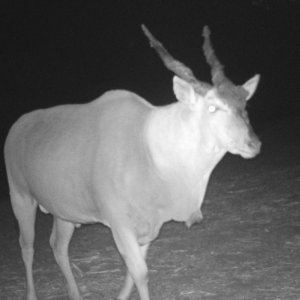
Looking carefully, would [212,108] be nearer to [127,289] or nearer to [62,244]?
[127,289]

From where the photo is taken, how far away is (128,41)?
39.4 meters

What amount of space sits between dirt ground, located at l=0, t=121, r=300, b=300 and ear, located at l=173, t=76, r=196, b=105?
1.85 m

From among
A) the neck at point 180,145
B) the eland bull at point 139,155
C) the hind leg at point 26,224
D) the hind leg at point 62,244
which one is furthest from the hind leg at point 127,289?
the neck at point 180,145

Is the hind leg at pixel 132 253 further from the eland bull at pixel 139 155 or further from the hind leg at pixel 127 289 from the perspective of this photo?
the hind leg at pixel 127 289

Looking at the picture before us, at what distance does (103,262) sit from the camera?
793cm

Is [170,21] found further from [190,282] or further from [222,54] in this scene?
[190,282]

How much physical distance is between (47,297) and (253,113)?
17631 mm

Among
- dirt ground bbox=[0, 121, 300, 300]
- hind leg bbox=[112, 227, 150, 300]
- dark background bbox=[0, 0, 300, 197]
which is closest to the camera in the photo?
hind leg bbox=[112, 227, 150, 300]

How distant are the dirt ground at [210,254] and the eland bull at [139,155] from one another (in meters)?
0.51

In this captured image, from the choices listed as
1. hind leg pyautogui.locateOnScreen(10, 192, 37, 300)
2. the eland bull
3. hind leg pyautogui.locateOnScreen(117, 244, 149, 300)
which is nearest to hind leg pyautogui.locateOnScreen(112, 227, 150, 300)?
the eland bull

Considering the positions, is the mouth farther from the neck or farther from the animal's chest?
the animal's chest

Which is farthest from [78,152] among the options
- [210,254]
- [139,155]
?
[210,254]

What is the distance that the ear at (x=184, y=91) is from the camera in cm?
547

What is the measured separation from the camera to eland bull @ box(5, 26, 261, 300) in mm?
5523
